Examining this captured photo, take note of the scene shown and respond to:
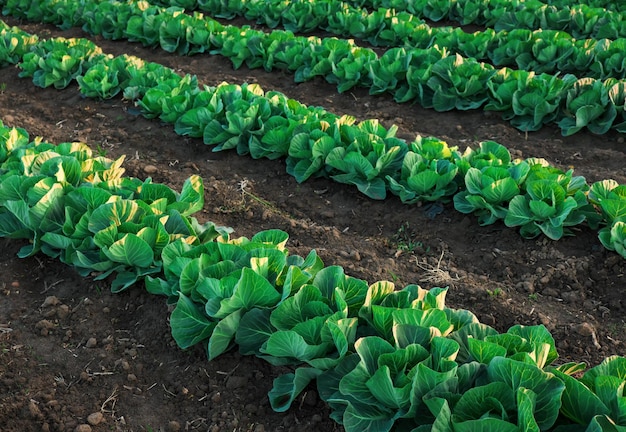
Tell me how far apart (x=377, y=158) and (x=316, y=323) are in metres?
2.36

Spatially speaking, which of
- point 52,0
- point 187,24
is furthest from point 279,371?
point 52,0

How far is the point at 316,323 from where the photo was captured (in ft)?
9.99

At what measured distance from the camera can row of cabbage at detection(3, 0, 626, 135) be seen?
6168mm

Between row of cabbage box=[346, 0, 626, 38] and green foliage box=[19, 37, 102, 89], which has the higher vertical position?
row of cabbage box=[346, 0, 626, 38]

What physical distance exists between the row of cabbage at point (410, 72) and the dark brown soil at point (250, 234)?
21 centimetres

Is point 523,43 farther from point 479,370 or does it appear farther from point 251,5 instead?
point 479,370

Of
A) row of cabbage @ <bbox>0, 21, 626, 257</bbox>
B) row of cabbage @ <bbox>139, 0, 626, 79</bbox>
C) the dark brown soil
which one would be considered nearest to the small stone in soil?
the dark brown soil

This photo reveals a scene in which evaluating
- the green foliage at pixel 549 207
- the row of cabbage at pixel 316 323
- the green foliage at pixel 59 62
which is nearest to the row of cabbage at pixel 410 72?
the green foliage at pixel 59 62

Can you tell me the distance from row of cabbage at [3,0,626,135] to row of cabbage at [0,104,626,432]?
3258 millimetres

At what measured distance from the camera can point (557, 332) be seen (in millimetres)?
3801

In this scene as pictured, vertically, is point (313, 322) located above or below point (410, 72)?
above

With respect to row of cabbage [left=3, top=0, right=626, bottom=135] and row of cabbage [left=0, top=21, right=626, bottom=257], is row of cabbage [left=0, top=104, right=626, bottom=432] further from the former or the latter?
row of cabbage [left=3, top=0, right=626, bottom=135]

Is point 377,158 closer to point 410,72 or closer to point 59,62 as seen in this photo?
point 410,72

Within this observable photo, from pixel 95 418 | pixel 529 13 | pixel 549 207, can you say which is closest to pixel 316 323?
pixel 95 418
